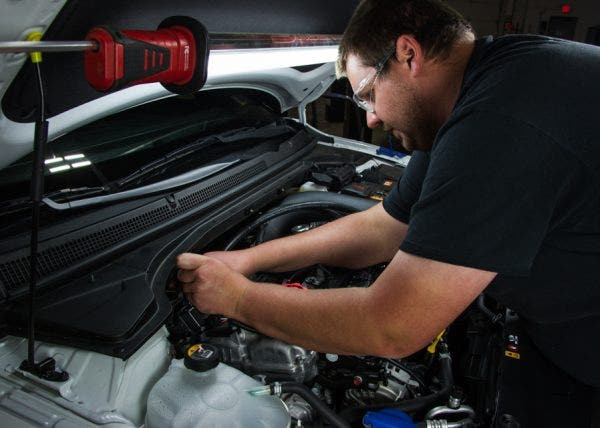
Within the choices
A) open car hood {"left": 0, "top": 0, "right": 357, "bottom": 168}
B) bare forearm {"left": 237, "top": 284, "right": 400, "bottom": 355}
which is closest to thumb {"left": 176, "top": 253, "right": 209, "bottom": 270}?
bare forearm {"left": 237, "top": 284, "right": 400, "bottom": 355}

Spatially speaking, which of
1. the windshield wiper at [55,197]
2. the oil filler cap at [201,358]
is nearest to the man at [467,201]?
the oil filler cap at [201,358]

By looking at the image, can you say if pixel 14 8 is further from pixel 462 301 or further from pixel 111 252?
pixel 462 301

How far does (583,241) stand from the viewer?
88 centimetres

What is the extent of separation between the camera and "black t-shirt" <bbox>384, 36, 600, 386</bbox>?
747 mm

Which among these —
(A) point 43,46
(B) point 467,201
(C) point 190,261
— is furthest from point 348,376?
(A) point 43,46

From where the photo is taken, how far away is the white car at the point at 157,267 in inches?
35.4

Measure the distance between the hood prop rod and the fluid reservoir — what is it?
21cm

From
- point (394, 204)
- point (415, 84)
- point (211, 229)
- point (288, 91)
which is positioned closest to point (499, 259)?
point (415, 84)

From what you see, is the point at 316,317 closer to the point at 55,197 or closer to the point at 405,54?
the point at 405,54

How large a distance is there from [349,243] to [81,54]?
2.89 ft

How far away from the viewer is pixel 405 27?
3.17 feet

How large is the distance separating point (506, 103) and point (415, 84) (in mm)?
262

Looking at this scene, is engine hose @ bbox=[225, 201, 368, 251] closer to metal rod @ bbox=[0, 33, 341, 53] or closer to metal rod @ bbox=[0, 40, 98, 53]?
metal rod @ bbox=[0, 33, 341, 53]

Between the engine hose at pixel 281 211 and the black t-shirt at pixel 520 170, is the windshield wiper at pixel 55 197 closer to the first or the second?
the engine hose at pixel 281 211
